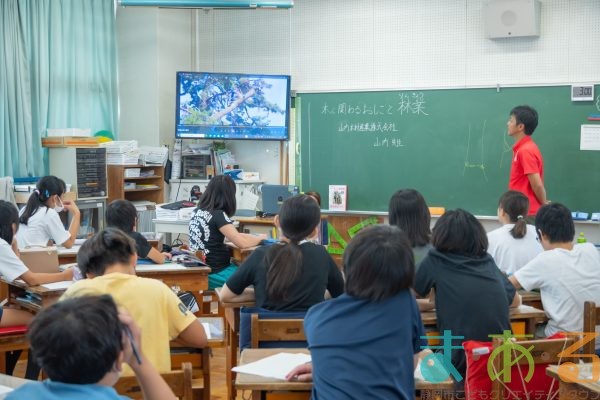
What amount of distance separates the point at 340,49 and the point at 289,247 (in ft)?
15.3

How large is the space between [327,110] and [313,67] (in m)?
0.52

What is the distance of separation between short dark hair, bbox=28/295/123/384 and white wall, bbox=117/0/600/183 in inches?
229

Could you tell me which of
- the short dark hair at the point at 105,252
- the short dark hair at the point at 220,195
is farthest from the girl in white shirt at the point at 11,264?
the short dark hair at the point at 220,195

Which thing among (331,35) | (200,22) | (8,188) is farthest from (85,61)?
(331,35)

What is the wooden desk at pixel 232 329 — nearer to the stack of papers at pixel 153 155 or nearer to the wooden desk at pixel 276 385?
the wooden desk at pixel 276 385

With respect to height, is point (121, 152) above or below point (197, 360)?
above

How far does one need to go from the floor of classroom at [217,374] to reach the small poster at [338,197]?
2.42 metres

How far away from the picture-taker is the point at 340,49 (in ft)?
25.2

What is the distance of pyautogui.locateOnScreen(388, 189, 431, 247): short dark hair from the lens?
148 inches

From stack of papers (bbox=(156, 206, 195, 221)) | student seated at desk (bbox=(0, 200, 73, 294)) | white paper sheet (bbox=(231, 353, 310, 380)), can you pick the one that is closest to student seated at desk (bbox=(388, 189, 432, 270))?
white paper sheet (bbox=(231, 353, 310, 380))

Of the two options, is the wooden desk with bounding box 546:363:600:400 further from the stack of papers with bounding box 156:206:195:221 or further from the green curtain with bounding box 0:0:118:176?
the green curtain with bounding box 0:0:118:176

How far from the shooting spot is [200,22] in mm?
8414

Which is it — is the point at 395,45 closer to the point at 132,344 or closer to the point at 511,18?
the point at 511,18

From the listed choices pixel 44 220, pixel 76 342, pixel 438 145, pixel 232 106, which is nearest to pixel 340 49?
pixel 232 106
